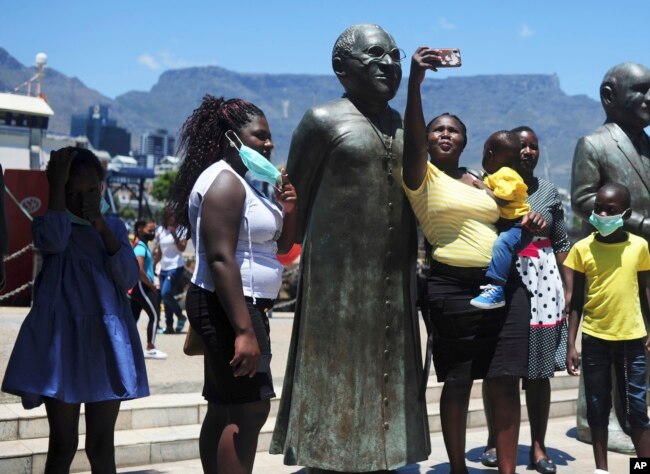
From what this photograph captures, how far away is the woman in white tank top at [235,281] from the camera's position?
133 inches

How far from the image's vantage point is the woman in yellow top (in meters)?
4.16

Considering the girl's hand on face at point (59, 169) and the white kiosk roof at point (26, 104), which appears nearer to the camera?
the girl's hand on face at point (59, 169)

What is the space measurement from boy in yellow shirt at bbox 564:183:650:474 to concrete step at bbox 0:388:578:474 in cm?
175

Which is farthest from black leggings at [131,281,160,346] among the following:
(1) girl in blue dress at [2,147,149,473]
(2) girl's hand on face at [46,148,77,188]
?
(2) girl's hand on face at [46,148,77,188]

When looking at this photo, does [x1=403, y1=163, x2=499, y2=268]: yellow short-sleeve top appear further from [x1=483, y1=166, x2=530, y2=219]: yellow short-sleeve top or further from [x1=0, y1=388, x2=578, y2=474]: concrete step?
[x1=0, y1=388, x2=578, y2=474]: concrete step

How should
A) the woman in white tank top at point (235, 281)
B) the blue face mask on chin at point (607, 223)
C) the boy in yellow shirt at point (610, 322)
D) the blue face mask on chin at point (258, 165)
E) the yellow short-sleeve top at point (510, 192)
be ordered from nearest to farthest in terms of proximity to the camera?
the woman in white tank top at point (235, 281), the blue face mask on chin at point (258, 165), the yellow short-sleeve top at point (510, 192), the blue face mask on chin at point (607, 223), the boy in yellow shirt at point (610, 322)

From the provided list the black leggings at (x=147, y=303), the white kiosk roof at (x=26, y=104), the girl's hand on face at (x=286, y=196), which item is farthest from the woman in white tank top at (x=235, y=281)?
the white kiosk roof at (x=26, y=104)

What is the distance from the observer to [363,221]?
12.5 feet

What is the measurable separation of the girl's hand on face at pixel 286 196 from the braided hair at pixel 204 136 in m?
0.32

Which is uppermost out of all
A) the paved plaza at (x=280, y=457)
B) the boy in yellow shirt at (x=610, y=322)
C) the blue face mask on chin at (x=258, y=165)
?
the blue face mask on chin at (x=258, y=165)

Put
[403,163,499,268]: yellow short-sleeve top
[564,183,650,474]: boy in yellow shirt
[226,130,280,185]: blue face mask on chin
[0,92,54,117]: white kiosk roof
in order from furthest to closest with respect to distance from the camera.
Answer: [0,92,54,117]: white kiosk roof
[564,183,650,474]: boy in yellow shirt
[403,163,499,268]: yellow short-sleeve top
[226,130,280,185]: blue face mask on chin

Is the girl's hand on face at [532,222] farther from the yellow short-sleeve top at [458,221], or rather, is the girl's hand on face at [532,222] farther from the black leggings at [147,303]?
the black leggings at [147,303]

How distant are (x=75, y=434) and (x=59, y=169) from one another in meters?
1.19

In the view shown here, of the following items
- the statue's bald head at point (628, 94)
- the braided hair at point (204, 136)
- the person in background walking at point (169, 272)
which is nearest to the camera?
the braided hair at point (204, 136)
